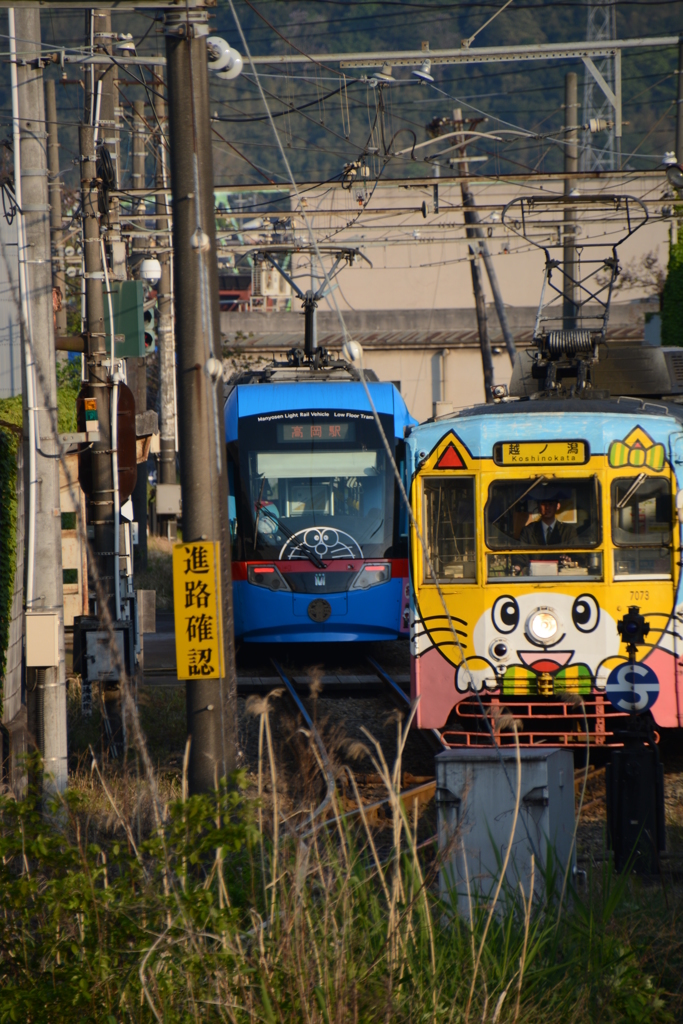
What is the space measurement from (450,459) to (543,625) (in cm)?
146

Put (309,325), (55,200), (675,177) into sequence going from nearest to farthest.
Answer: (55,200)
(675,177)
(309,325)

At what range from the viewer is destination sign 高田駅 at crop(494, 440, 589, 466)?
901 cm

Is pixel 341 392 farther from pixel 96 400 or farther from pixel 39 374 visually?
pixel 39 374

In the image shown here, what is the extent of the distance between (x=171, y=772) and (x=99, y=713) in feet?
5.69

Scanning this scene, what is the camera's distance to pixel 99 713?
10.3 m

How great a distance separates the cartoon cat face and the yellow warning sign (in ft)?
8.98

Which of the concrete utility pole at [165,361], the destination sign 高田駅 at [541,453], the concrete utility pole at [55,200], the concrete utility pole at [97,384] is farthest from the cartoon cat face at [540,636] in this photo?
the concrete utility pole at [165,361]

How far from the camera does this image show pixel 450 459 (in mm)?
9227

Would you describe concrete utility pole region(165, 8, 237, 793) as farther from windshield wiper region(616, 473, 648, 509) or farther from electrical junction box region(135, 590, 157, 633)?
windshield wiper region(616, 473, 648, 509)

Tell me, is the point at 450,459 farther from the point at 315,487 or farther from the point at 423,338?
the point at 423,338

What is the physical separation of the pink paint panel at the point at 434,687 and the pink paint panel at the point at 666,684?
1456 millimetres

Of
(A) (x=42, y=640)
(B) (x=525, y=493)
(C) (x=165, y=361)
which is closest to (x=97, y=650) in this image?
(A) (x=42, y=640)

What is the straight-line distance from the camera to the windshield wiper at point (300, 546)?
13.5m

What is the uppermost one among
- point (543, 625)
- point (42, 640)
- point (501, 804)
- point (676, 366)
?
point (676, 366)
